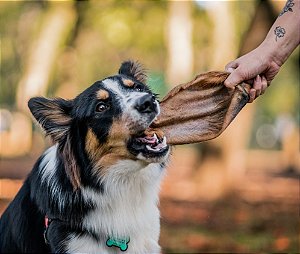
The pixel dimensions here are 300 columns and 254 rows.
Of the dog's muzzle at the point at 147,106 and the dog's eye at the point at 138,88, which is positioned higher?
the dog's eye at the point at 138,88

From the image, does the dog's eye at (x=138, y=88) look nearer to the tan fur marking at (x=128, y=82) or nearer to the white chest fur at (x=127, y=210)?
the tan fur marking at (x=128, y=82)

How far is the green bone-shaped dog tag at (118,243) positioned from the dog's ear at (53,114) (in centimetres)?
92

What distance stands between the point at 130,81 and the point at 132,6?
70.1 feet

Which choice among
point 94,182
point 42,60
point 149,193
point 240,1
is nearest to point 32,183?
point 94,182

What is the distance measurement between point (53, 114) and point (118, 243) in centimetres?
117

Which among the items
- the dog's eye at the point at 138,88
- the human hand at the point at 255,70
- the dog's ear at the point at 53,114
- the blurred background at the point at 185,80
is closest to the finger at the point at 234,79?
the human hand at the point at 255,70

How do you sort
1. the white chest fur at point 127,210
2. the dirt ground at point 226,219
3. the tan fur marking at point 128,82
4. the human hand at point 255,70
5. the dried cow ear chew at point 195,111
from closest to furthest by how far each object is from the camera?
1. the human hand at point 255,70
2. the white chest fur at point 127,210
3. the dried cow ear chew at point 195,111
4. the tan fur marking at point 128,82
5. the dirt ground at point 226,219

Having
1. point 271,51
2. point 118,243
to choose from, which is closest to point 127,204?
point 118,243

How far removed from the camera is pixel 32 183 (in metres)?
5.83

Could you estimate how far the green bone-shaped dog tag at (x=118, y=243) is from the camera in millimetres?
5566

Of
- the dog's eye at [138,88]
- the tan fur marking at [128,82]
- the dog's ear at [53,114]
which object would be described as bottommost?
the dog's ear at [53,114]

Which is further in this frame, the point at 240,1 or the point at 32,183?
the point at 240,1

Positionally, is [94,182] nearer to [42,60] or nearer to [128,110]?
[128,110]

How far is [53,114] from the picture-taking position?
5.59 meters
